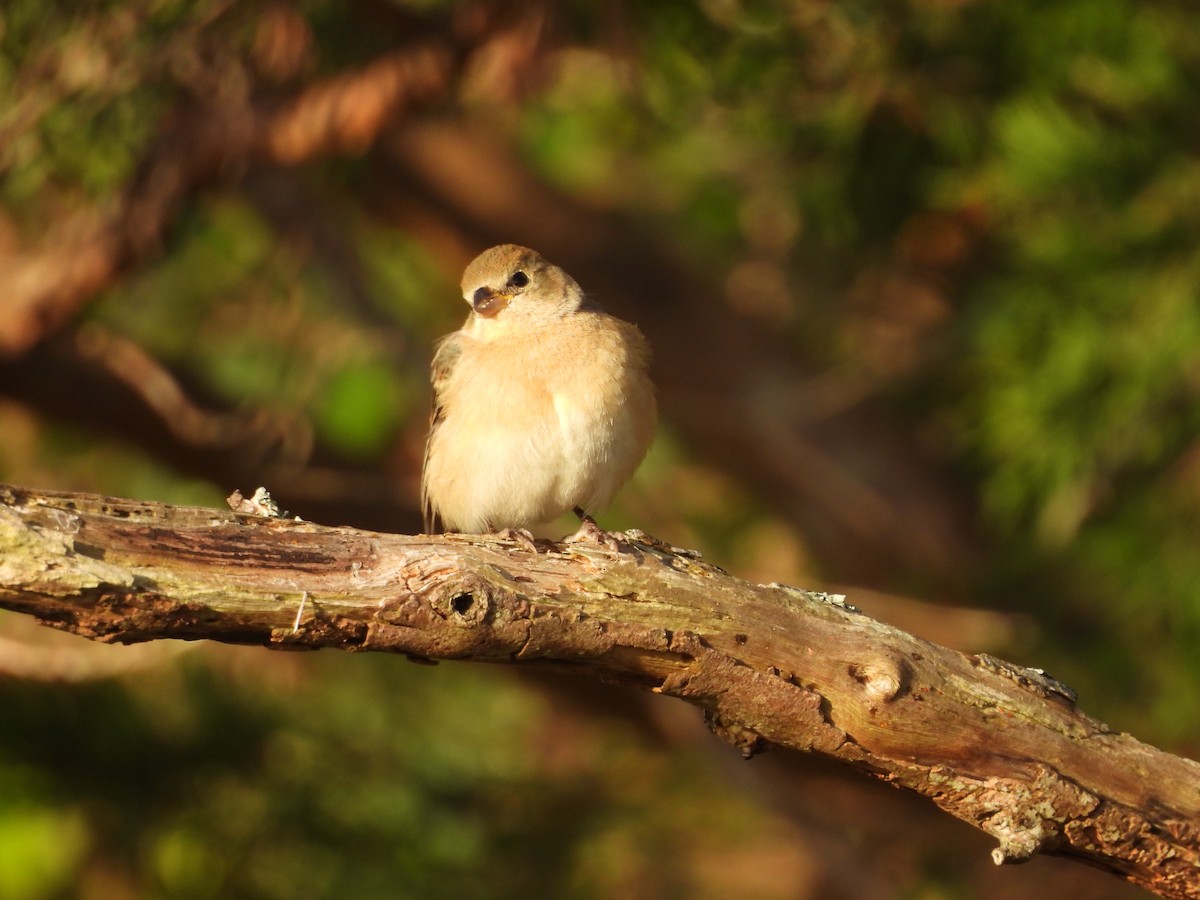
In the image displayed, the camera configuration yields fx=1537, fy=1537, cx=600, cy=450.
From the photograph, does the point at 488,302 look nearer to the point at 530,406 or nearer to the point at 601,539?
the point at 530,406

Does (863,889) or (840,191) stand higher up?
(840,191)

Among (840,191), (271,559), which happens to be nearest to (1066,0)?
(840,191)

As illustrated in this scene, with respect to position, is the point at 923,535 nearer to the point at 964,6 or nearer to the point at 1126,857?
the point at 964,6

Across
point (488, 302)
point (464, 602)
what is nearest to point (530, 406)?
point (488, 302)

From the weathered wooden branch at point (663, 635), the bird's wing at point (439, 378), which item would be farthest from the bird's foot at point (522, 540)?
the bird's wing at point (439, 378)

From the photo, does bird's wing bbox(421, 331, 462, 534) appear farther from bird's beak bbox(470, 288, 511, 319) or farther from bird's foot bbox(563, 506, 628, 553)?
bird's foot bbox(563, 506, 628, 553)

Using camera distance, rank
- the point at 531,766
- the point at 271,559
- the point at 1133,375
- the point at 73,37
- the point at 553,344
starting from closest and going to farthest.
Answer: the point at 271,559
the point at 553,344
the point at 73,37
the point at 1133,375
the point at 531,766

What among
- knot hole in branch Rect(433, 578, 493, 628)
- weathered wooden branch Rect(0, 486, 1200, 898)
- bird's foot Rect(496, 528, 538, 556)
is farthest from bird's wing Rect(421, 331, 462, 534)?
knot hole in branch Rect(433, 578, 493, 628)
